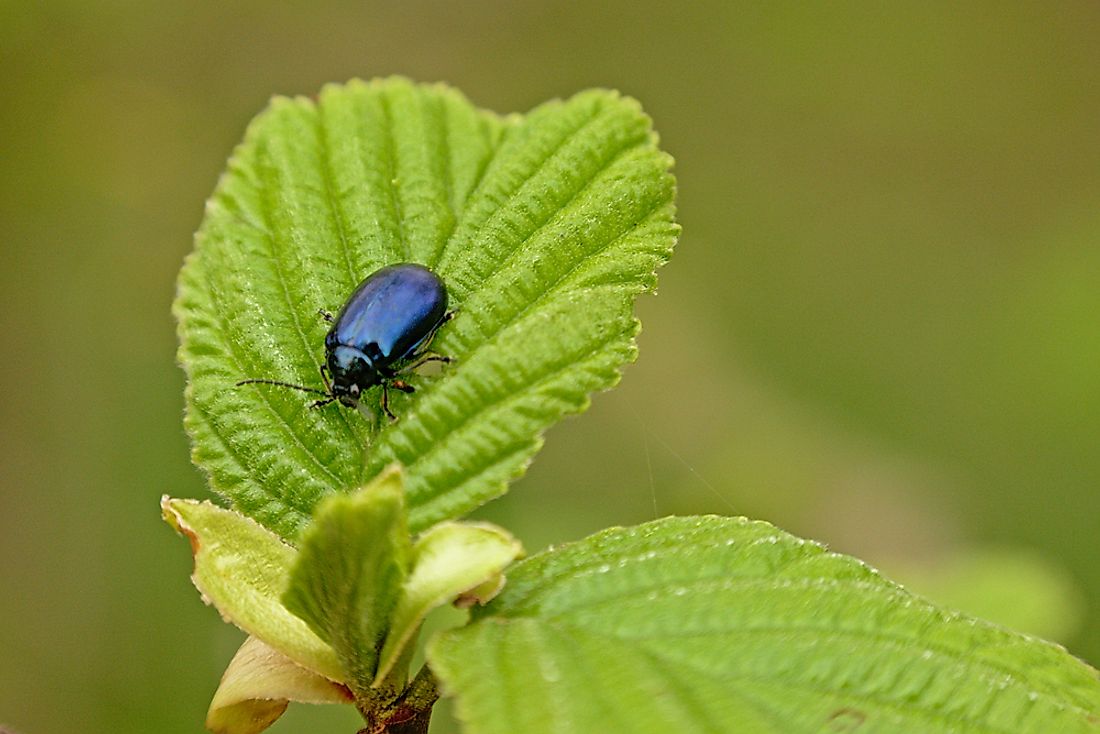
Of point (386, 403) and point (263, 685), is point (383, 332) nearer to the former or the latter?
point (386, 403)

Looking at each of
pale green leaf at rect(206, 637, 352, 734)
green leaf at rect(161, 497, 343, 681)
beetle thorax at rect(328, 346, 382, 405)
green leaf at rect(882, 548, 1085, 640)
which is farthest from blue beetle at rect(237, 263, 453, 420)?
green leaf at rect(882, 548, 1085, 640)

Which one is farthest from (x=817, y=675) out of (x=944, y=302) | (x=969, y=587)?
(x=944, y=302)

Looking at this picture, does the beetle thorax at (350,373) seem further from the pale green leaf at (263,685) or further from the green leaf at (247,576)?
the pale green leaf at (263,685)

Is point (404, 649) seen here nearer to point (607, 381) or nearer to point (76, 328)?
point (607, 381)

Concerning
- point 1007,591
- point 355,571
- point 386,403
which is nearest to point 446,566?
point 355,571

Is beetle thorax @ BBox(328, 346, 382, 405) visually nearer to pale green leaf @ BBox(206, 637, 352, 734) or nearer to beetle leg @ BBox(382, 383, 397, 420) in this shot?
beetle leg @ BBox(382, 383, 397, 420)

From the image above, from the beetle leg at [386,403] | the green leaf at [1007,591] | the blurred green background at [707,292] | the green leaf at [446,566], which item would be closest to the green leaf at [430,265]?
the beetle leg at [386,403]
